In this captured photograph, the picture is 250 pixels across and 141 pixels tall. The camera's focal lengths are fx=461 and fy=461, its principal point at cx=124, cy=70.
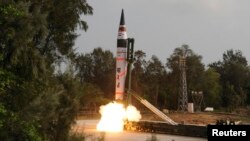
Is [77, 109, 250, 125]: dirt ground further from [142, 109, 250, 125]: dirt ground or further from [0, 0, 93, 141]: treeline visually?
[0, 0, 93, 141]: treeline

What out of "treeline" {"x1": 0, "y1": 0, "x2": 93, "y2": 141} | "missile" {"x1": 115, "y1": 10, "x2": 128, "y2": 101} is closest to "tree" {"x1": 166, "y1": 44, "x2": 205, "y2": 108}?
"missile" {"x1": 115, "y1": 10, "x2": 128, "y2": 101}

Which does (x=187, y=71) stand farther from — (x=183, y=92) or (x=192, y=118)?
(x=192, y=118)

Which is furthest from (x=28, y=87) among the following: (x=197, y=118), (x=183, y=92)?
(x=183, y=92)

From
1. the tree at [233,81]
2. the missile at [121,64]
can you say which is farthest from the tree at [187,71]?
the missile at [121,64]

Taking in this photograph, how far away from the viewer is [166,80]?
3558 inches

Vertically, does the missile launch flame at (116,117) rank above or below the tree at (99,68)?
below

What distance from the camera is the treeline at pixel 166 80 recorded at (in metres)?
85.4

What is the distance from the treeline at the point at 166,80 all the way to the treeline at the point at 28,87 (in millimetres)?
61798

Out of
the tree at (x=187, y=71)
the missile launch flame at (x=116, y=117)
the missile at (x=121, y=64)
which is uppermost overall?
the tree at (x=187, y=71)

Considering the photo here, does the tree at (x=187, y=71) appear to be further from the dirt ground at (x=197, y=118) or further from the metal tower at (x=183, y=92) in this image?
the dirt ground at (x=197, y=118)

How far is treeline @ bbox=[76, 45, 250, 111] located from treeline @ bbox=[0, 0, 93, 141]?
61.8 meters

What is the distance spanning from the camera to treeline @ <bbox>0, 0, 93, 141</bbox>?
653 inches

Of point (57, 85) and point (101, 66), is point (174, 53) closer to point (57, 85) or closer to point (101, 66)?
point (101, 66)

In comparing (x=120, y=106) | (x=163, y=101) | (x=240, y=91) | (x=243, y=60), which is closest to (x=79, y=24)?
(x=120, y=106)
